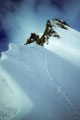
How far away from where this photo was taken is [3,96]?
8.03 m

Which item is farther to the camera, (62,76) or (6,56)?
(6,56)

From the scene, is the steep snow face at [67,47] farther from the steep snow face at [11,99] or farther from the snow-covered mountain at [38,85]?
the steep snow face at [11,99]

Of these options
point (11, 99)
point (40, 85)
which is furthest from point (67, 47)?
point (11, 99)

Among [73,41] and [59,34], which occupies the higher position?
[59,34]

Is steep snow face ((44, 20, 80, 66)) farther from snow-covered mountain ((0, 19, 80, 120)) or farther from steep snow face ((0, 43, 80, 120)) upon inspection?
steep snow face ((0, 43, 80, 120))

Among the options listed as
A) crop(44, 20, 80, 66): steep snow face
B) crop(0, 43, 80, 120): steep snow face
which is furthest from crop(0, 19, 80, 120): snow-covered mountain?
crop(44, 20, 80, 66): steep snow face

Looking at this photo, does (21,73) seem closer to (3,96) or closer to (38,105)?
(3,96)

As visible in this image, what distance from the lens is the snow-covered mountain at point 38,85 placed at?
22.9ft

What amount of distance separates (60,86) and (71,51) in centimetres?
640

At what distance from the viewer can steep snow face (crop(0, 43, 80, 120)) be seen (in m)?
6.98

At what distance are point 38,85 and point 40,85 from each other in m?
0.15

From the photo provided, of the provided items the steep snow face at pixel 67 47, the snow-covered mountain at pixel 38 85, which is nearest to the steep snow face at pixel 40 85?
the snow-covered mountain at pixel 38 85

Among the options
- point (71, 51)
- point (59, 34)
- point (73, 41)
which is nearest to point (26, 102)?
point (71, 51)

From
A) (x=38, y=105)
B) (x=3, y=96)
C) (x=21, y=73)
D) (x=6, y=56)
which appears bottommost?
(x=38, y=105)
